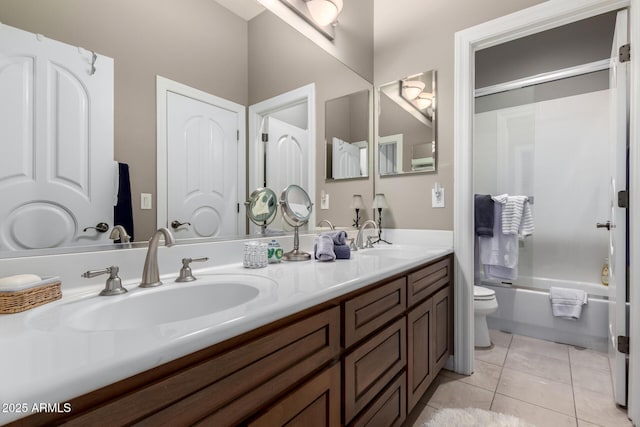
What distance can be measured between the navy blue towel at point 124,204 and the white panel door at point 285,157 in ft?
1.94

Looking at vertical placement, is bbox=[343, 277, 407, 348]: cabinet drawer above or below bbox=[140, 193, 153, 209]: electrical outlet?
below

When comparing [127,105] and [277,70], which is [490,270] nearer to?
[277,70]

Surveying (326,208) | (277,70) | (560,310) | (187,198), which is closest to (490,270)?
(560,310)

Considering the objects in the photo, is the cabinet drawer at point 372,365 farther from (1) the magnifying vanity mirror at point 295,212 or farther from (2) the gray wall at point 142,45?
(2) the gray wall at point 142,45

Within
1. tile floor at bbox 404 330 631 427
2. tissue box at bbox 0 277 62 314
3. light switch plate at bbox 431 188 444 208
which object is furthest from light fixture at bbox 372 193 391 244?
tissue box at bbox 0 277 62 314

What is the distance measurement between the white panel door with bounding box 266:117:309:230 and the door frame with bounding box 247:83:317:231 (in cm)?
4

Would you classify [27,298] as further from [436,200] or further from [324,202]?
[436,200]

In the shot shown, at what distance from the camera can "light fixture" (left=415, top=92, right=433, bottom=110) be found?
6.35 ft

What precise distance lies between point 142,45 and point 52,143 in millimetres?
431

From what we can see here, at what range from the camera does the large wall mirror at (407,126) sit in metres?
1.94

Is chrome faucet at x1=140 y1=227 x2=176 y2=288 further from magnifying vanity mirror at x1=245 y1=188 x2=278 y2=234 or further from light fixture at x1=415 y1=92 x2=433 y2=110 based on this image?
light fixture at x1=415 y1=92 x2=433 y2=110

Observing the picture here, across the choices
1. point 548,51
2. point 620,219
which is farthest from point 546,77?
point 620,219

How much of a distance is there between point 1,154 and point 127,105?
0.34 meters

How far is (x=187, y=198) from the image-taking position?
1.14m
